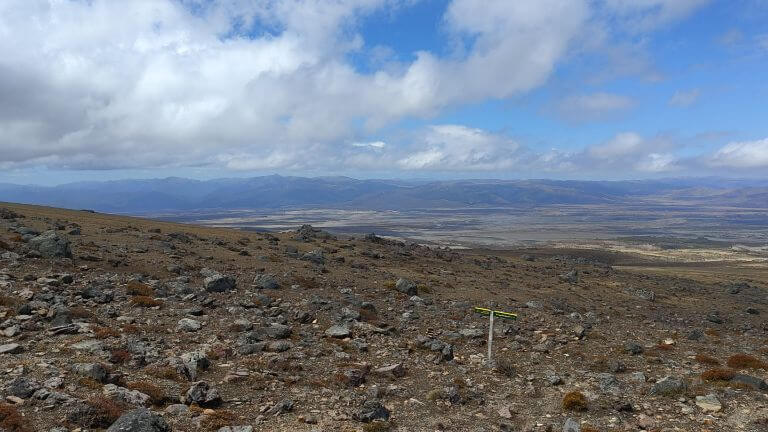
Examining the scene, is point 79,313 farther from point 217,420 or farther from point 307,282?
point 307,282

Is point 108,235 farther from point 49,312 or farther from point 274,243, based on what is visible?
point 49,312

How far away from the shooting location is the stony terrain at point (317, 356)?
14.0 metres

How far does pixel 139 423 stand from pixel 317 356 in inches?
336

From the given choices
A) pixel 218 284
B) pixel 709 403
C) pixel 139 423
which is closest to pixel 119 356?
A: pixel 139 423

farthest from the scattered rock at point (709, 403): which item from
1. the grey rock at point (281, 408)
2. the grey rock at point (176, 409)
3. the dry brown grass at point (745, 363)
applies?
the grey rock at point (176, 409)

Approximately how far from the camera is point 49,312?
1930 cm

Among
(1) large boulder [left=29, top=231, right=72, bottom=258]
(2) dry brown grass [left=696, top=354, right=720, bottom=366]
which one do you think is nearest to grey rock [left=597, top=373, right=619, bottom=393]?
(2) dry brown grass [left=696, top=354, right=720, bottom=366]

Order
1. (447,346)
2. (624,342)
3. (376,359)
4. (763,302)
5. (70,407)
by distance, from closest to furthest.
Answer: (70,407) < (376,359) < (447,346) < (624,342) < (763,302)

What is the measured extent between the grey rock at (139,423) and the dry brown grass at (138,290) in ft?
46.1

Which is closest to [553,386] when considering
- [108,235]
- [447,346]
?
[447,346]

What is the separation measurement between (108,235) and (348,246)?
2803 centimetres

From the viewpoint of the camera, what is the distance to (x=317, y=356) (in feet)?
63.8

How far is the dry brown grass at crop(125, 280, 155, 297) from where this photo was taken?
2455 centimetres

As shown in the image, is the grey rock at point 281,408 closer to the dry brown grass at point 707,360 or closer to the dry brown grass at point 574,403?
the dry brown grass at point 574,403
